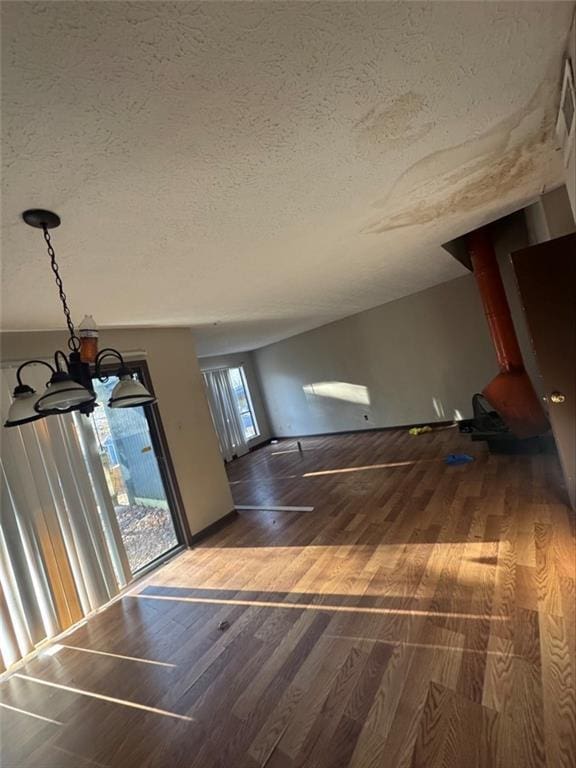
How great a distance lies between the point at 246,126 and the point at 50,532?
10.2ft

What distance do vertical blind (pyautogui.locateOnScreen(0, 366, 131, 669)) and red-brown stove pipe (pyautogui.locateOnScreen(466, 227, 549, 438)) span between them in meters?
4.07

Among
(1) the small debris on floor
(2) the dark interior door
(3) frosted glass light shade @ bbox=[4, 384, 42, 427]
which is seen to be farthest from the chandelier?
(1) the small debris on floor

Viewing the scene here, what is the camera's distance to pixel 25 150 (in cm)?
104

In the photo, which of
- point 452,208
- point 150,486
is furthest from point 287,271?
point 150,486

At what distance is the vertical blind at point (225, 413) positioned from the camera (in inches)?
292

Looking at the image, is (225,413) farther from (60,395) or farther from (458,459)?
(60,395)

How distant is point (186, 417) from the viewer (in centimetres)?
407

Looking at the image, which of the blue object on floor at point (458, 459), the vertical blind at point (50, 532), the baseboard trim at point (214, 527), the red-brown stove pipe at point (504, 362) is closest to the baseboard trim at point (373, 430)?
the blue object on floor at point (458, 459)

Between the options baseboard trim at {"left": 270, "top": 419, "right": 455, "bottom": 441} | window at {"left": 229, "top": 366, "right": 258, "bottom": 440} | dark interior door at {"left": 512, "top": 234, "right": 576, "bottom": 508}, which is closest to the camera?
dark interior door at {"left": 512, "top": 234, "right": 576, "bottom": 508}

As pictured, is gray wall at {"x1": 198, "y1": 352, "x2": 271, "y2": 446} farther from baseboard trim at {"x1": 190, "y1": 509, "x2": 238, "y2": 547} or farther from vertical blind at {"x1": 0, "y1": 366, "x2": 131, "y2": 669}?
vertical blind at {"x1": 0, "y1": 366, "x2": 131, "y2": 669}

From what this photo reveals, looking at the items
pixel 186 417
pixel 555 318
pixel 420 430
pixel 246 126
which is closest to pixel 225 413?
pixel 186 417

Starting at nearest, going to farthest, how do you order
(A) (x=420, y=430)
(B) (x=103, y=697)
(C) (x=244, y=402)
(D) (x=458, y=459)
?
(B) (x=103, y=697) → (D) (x=458, y=459) → (A) (x=420, y=430) → (C) (x=244, y=402)

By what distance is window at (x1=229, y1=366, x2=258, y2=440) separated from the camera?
8.22 m

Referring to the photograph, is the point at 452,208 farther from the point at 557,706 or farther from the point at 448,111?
the point at 557,706
